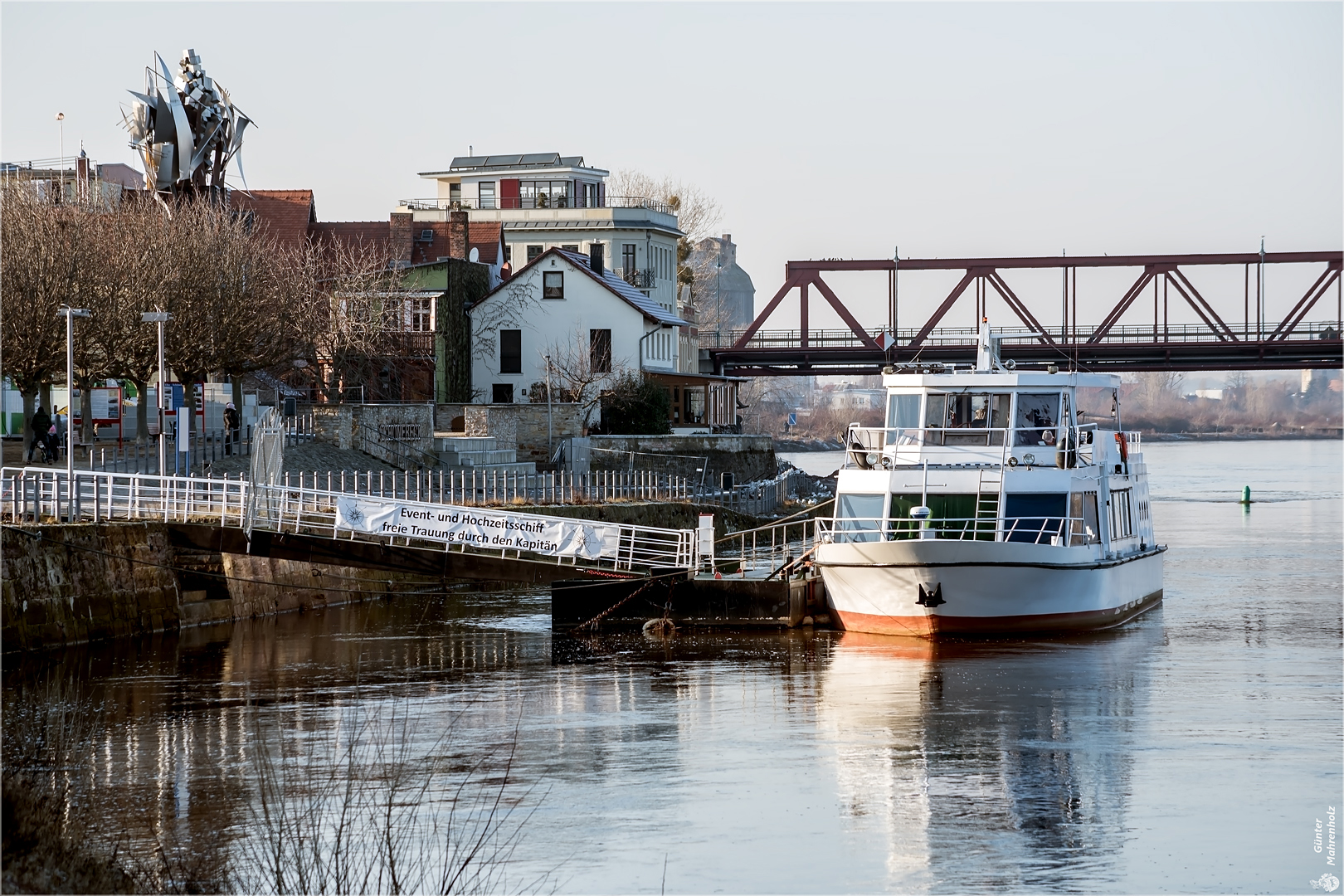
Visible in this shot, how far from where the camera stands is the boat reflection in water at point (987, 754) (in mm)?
15781

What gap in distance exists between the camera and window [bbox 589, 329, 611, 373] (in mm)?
69000

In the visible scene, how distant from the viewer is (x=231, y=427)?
4762 centimetres

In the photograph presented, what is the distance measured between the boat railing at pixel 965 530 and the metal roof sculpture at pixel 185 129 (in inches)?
1338

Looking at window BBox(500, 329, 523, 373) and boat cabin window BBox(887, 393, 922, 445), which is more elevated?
window BBox(500, 329, 523, 373)

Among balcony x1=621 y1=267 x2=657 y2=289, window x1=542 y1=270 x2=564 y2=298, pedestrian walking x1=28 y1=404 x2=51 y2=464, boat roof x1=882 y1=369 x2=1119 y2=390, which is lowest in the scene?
pedestrian walking x1=28 y1=404 x2=51 y2=464

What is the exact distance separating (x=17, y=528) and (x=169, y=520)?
3878 millimetres

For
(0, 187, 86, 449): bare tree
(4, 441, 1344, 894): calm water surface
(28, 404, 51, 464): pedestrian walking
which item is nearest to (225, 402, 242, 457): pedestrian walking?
(28, 404, 51, 464): pedestrian walking

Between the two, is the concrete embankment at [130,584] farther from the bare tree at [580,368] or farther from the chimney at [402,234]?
the chimney at [402,234]

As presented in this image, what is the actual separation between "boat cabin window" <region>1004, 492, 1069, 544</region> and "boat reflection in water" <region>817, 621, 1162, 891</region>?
1.91 meters

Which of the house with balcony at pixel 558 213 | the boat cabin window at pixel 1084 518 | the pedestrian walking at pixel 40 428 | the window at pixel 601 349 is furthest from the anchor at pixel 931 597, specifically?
the house with balcony at pixel 558 213

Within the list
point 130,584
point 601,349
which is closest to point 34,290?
point 130,584

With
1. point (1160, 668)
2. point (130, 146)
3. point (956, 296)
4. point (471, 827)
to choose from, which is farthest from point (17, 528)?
point (956, 296)

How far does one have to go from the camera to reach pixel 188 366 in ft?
153

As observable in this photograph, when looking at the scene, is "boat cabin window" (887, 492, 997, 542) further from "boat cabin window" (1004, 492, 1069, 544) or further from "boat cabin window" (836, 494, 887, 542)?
"boat cabin window" (1004, 492, 1069, 544)
